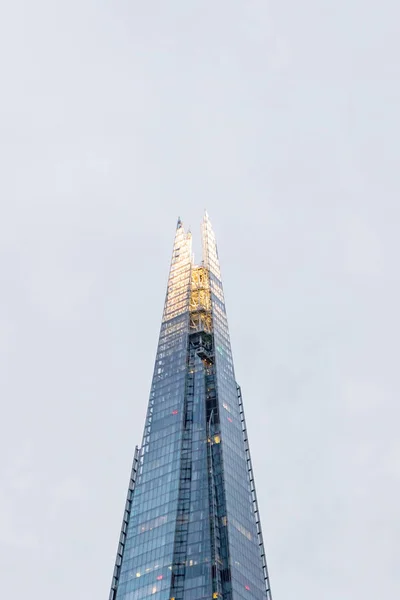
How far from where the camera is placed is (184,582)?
569 ft

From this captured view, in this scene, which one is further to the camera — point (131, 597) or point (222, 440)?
point (222, 440)

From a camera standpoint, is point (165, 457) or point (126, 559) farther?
point (165, 457)

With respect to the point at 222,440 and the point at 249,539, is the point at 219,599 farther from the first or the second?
the point at 222,440

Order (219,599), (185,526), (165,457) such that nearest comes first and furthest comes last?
(219,599) → (185,526) → (165,457)

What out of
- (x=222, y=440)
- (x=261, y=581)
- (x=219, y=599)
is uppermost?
(x=222, y=440)

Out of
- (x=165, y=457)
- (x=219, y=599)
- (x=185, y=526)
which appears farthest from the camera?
(x=165, y=457)

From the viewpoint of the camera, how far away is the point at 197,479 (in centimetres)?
19100

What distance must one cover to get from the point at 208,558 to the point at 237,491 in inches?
859

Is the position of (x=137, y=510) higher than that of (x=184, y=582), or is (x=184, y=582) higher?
(x=137, y=510)

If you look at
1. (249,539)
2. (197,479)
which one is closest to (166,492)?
(197,479)

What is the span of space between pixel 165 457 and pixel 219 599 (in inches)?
1569

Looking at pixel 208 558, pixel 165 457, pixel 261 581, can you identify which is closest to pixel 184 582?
pixel 208 558

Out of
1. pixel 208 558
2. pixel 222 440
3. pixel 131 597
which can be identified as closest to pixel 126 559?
pixel 131 597

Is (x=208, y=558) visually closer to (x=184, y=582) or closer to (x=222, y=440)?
(x=184, y=582)
